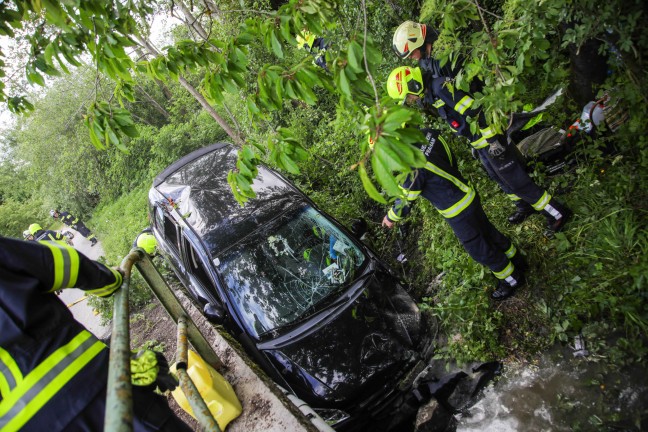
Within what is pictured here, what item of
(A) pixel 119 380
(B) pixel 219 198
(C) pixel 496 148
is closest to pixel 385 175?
(A) pixel 119 380

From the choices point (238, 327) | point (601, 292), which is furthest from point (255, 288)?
point (601, 292)

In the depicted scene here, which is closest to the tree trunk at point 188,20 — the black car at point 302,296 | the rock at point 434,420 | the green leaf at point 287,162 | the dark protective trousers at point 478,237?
the green leaf at point 287,162

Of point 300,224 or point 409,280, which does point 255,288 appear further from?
point 409,280

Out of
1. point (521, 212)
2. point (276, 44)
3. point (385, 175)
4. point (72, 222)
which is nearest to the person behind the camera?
point (385, 175)

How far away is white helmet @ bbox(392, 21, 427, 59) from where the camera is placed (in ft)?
10.1

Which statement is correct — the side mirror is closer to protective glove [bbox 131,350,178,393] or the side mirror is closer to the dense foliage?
protective glove [bbox 131,350,178,393]

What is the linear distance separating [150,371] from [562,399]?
2.48 m

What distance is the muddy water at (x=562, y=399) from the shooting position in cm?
213

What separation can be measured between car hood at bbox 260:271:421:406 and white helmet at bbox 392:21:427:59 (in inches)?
81.6

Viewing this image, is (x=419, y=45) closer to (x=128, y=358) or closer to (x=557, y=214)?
(x=557, y=214)

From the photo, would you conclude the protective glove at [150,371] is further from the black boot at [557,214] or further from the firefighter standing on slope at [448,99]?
the black boot at [557,214]

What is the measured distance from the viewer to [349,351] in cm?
263

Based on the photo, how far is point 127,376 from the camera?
1.21m

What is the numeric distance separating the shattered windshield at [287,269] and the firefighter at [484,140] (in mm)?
1373
